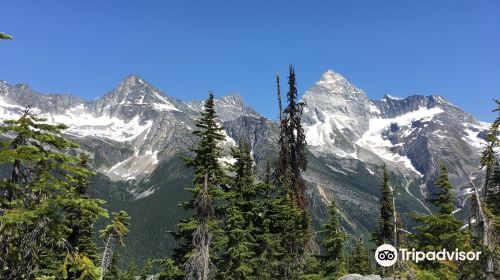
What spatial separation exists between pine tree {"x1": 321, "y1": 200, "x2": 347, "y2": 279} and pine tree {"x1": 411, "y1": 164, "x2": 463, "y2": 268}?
872cm

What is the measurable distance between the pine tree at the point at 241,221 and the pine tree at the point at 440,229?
11.9m

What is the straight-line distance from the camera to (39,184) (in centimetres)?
1188

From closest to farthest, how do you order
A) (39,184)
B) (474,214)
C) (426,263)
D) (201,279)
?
1. (39,184)
2. (474,214)
3. (201,279)
4. (426,263)

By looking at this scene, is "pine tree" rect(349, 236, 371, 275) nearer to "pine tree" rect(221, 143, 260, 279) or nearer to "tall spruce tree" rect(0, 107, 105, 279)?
"pine tree" rect(221, 143, 260, 279)

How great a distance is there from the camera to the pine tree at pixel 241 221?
104ft

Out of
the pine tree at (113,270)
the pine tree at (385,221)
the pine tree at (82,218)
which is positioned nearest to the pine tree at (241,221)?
the pine tree at (82,218)

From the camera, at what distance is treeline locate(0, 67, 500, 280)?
12.5m

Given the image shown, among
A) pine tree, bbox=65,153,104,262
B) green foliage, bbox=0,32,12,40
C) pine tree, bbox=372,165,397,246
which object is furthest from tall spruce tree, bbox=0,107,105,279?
pine tree, bbox=372,165,397,246

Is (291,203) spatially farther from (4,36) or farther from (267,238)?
(4,36)

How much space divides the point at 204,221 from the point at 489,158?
1895 cm

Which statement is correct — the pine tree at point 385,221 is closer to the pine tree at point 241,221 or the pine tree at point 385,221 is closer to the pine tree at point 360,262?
the pine tree at point 360,262

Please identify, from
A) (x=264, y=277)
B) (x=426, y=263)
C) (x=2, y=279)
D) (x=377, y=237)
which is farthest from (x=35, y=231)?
(x=377, y=237)

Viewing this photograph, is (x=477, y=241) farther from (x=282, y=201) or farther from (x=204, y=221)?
(x=282, y=201)

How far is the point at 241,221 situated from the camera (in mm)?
32125
